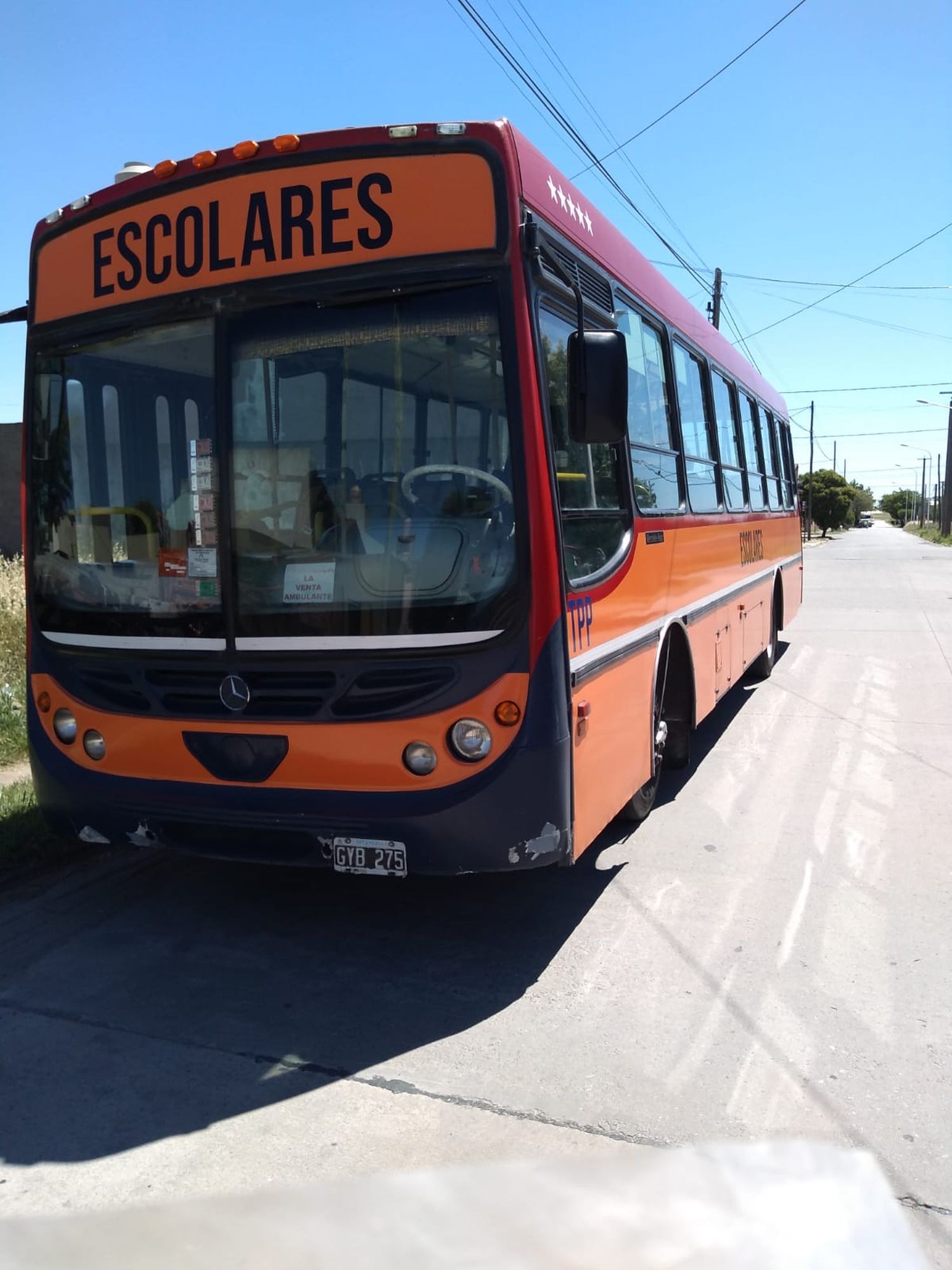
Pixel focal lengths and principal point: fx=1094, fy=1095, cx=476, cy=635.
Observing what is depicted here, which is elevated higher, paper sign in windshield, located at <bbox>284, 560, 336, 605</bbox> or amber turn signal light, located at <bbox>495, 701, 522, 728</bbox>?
paper sign in windshield, located at <bbox>284, 560, 336, 605</bbox>

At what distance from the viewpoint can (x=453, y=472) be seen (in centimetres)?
394

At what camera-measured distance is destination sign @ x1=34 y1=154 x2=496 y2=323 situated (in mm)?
3848

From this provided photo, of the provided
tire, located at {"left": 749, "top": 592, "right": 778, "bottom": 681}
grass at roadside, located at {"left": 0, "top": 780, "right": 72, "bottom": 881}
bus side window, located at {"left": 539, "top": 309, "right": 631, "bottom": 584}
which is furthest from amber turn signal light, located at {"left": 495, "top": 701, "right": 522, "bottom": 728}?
tire, located at {"left": 749, "top": 592, "right": 778, "bottom": 681}

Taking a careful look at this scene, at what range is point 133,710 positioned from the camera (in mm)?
4316

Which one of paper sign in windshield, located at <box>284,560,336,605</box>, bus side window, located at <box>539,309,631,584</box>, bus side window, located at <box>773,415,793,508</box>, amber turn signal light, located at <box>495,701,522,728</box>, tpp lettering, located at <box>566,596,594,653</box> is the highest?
bus side window, located at <box>773,415,793,508</box>

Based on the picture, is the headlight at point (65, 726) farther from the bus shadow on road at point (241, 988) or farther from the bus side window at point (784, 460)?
the bus side window at point (784, 460)

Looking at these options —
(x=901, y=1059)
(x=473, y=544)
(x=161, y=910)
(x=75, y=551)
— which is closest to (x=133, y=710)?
(x=75, y=551)

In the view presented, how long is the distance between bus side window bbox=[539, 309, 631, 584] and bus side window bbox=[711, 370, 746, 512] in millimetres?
3317

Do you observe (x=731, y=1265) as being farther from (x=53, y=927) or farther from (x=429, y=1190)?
(x=53, y=927)

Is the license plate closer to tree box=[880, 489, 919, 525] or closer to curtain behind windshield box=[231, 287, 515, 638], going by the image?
curtain behind windshield box=[231, 287, 515, 638]

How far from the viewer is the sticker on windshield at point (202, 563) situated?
13.6ft

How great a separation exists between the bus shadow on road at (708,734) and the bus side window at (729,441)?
1.78m

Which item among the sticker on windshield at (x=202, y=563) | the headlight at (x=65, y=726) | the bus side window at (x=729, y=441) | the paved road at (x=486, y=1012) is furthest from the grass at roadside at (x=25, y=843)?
the bus side window at (x=729, y=441)

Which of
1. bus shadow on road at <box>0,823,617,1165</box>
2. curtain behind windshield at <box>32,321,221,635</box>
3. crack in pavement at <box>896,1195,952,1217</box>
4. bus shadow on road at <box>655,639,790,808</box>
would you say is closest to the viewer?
crack in pavement at <box>896,1195,952,1217</box>
